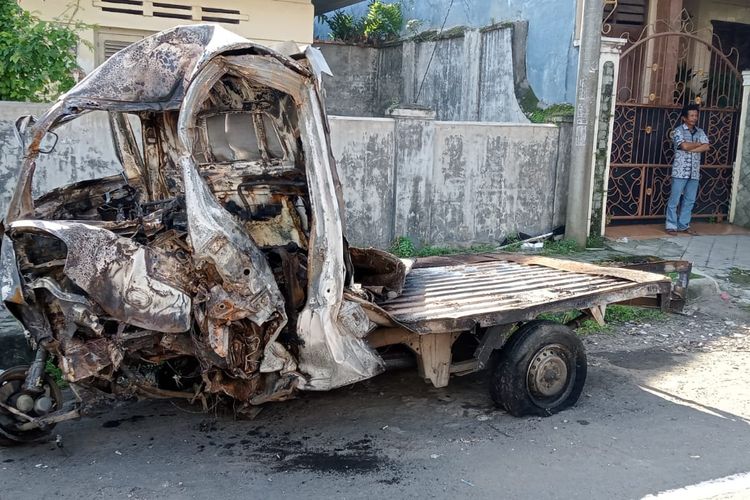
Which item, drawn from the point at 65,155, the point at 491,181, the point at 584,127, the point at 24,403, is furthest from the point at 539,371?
the point at 584,127

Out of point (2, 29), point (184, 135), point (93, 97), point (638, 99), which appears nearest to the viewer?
point (184, 135)

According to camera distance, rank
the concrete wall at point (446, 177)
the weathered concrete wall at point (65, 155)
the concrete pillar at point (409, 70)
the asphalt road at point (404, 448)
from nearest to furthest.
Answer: the asphalt road at point (404, 448) → the weathered concrete wall at point (65, 155) → the concrete wall at point (446, 177) → the concrete pillar at point (409, 70)

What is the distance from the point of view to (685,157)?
1144 centimetres

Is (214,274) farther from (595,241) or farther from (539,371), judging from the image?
(595,241)

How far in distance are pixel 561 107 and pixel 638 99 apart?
1771 mm

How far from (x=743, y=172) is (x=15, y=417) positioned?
1190 centimetres

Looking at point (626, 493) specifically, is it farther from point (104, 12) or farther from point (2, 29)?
point (104, 12)

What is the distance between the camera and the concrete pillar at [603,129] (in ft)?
35.2

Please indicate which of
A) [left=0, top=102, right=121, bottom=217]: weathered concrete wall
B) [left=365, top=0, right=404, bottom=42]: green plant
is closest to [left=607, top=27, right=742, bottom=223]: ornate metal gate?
[left=365, top=0, right=404, bottom=42]: green plant

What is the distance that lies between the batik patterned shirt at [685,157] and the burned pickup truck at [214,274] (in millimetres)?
7219

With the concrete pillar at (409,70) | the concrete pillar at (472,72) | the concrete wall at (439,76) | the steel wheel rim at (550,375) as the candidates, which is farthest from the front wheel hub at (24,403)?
the concrete pillar at (409,70)

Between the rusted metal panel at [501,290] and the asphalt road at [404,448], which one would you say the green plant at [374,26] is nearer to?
the rusted metal panel at [501,290]

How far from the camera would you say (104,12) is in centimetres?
1117

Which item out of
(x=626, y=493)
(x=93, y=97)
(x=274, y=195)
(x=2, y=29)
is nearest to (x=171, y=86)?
(x=93, y=97)
